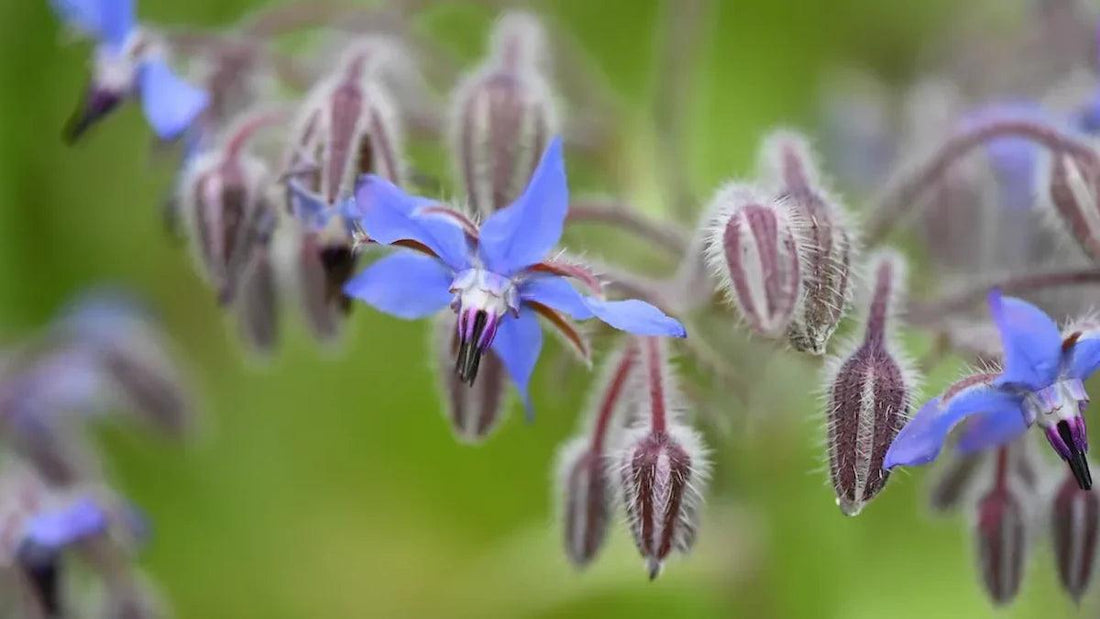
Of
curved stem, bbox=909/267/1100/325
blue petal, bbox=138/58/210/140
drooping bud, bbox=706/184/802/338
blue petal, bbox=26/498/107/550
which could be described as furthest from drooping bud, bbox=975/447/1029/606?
blue petal, bbox=26/498/107/550

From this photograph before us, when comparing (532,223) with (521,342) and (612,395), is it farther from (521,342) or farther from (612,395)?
(612,395)

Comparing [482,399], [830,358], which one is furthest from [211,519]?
[830,358]

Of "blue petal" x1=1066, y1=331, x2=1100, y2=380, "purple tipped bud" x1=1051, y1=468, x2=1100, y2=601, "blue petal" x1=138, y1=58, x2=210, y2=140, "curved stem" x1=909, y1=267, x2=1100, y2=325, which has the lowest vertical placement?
"purple tipped bud" x1=1051, y1=468, x2=1100, y2=601

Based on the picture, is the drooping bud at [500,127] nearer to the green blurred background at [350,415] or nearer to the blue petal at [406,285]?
the blue petal at [406,285]

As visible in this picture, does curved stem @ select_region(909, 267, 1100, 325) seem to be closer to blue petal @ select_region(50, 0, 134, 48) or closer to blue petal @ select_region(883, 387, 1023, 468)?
blue petal @ select_region(883, 387, 1023, 468)

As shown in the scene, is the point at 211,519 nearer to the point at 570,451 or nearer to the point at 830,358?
the point at 570,451

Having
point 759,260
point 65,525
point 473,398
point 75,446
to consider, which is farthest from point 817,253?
point 75,446

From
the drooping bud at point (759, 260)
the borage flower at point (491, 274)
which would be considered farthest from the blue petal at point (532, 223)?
the drooping bud at point (759, 260)
